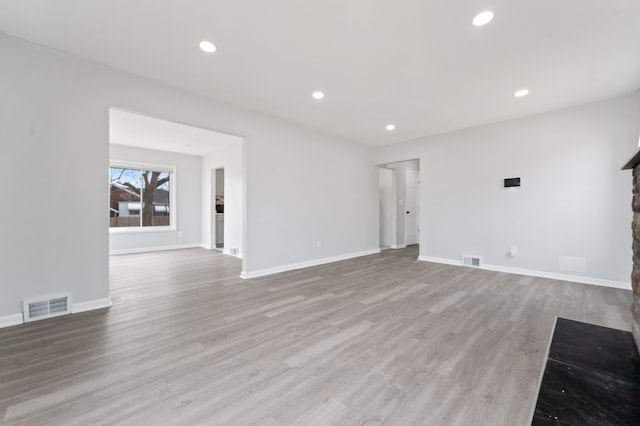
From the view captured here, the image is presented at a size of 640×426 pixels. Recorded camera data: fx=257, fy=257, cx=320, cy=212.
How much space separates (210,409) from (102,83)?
340 centimetres

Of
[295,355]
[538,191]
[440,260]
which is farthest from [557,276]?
[295,355]

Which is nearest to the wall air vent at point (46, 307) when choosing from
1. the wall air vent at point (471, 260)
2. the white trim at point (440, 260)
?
the white trim at point (440, 260)

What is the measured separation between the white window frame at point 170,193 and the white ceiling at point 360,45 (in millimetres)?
→ 4177

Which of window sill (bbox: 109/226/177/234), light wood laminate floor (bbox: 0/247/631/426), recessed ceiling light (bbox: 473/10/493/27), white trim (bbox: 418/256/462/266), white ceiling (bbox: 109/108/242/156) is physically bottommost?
light wood laminate floor (bbox: 0/247/631/426)

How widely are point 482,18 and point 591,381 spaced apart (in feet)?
8.66

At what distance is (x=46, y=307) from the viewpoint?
2.53 meters

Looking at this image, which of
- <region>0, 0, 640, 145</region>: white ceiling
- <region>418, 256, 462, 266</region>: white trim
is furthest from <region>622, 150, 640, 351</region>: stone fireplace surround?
<region>418, 256, 462, 266</region>: white trim

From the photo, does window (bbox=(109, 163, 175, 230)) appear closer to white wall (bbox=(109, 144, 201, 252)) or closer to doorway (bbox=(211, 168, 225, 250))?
white wall (bbox=(109, 144, 201, 252))

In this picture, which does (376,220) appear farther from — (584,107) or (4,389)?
(4,389)

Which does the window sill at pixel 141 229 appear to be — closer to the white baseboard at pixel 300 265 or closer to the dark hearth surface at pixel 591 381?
the white baseboard at pixel 300 265

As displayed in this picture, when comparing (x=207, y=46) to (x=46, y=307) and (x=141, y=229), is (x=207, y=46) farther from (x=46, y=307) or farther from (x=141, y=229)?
(x=141, y=229)

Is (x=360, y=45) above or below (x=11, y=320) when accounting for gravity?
above

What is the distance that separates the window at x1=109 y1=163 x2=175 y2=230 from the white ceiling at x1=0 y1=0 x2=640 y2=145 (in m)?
4.42

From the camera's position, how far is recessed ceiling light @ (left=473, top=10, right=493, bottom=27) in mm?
2061
